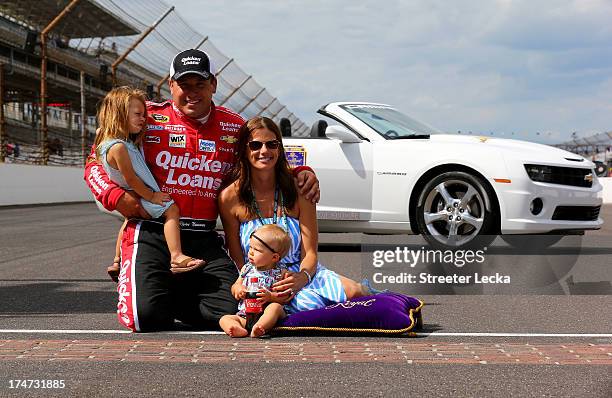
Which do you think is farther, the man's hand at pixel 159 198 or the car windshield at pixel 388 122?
the car windshield at pixel 388 122

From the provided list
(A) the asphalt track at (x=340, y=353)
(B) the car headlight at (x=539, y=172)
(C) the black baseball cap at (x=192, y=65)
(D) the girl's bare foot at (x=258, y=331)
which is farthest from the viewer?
(B) the car headlight at (x=539, y=172)

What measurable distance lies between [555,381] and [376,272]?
2.29 m

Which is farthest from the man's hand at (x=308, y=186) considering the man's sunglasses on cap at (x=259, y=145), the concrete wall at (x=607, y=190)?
the concrete wall at (x=607, y=190)

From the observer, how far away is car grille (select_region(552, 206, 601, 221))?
768 centimetres

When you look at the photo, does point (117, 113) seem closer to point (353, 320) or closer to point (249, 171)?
point (249, 171)

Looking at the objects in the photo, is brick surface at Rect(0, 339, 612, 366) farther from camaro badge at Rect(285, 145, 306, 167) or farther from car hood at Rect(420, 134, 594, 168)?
camaro badge at Rect(285, 145, 306, 167)

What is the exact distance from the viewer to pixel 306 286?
176 inches

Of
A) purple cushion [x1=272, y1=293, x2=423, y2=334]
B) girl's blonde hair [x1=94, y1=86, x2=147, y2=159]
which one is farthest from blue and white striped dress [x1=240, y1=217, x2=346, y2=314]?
girl's blonde hair [x1=94, y1=86, x2=147, y2=159]

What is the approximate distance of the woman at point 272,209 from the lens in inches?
177

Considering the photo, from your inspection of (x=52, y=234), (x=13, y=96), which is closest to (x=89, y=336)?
(x=52, y=234)

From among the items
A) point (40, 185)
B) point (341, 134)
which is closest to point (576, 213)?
point (341, 134)

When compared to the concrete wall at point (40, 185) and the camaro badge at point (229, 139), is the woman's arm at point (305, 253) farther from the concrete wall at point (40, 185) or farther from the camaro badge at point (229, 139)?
the concrete wall at point (40, 185)

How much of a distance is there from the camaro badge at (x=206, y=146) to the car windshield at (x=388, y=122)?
3653 mm

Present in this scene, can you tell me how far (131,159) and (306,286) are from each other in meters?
1.18
